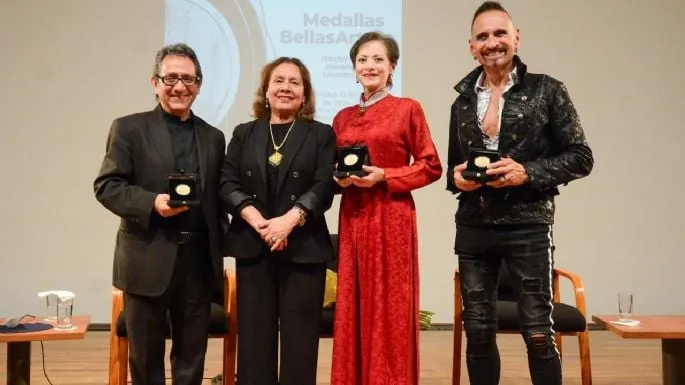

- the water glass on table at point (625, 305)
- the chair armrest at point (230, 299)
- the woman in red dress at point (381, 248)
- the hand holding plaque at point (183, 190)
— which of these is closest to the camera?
the hand holding plaque at point (183, 190)

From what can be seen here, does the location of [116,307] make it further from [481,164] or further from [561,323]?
[561,323]

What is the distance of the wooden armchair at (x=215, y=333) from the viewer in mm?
2930

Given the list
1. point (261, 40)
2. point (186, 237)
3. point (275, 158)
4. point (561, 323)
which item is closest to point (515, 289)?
point (561, 323)

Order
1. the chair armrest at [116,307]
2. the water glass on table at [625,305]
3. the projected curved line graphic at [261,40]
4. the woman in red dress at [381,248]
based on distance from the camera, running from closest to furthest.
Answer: the woman in red dress at [381,248], the chair armrest at [116,307], the water glass on table at [625,305], the projected curved line graphic at [261,40]

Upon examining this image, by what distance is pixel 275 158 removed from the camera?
2547 millimetres

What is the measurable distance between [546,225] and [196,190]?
1235 millimetres

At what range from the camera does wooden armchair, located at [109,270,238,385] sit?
2930 millimetres

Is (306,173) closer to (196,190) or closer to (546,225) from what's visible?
(196,190)

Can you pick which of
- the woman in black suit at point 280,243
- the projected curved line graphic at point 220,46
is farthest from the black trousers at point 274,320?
the projected curved line graphic at point 220,46

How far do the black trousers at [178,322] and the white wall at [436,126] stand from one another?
9.37 feet

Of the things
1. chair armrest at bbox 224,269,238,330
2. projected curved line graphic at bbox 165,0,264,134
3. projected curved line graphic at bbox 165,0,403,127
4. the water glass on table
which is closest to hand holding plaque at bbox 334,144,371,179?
chair armrest at bbox 224,269,238,330

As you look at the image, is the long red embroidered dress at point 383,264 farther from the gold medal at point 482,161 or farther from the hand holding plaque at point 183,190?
the hand holding plaque at point 183,190

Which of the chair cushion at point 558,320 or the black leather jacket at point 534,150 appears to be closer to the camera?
the black leather jacket at point 534,150

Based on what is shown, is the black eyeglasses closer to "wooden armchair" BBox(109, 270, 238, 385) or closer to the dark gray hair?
the dark gray hair
